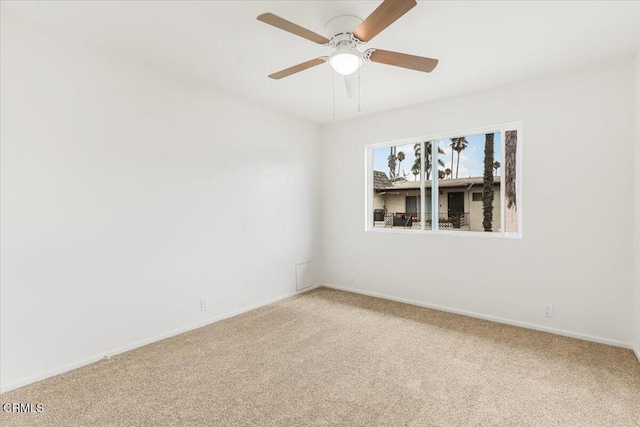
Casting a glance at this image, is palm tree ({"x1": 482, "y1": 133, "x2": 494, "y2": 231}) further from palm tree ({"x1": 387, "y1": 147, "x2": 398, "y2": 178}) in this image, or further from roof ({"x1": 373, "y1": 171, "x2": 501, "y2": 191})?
palm tree ({"x1": 387, "y1": 147, "x2": 398, "y2": 178})

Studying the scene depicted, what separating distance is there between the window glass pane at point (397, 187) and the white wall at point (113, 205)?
1.66 m

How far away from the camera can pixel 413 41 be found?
2.52m

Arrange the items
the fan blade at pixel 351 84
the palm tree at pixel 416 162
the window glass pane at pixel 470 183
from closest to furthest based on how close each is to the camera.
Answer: the fan blade at pixel 351 84
the window glass pane at pixel 470 183
the palm tree at pixel 416 162

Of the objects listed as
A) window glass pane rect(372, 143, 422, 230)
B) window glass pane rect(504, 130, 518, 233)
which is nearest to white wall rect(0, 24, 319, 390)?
window glass pane rect(372, 143, 422, 230)

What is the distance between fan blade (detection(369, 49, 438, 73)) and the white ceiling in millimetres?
253

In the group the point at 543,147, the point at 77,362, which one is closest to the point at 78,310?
the point at 77,362

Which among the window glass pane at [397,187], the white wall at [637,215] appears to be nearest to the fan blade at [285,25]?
the window glass pane at [397,187]

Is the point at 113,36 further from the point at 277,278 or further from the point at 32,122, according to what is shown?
the point at 277,278

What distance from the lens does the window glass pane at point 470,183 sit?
3.63 meters

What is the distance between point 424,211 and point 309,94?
6.76ft

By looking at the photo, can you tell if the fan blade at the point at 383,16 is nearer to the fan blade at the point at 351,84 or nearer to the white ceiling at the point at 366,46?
the white ceiling at the point at 366,46

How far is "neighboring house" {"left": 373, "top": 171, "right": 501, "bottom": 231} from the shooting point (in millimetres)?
3764

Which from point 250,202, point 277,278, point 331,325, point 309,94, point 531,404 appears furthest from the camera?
point 277,278

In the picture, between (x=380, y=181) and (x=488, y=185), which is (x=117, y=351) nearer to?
(x=380, y=181)
